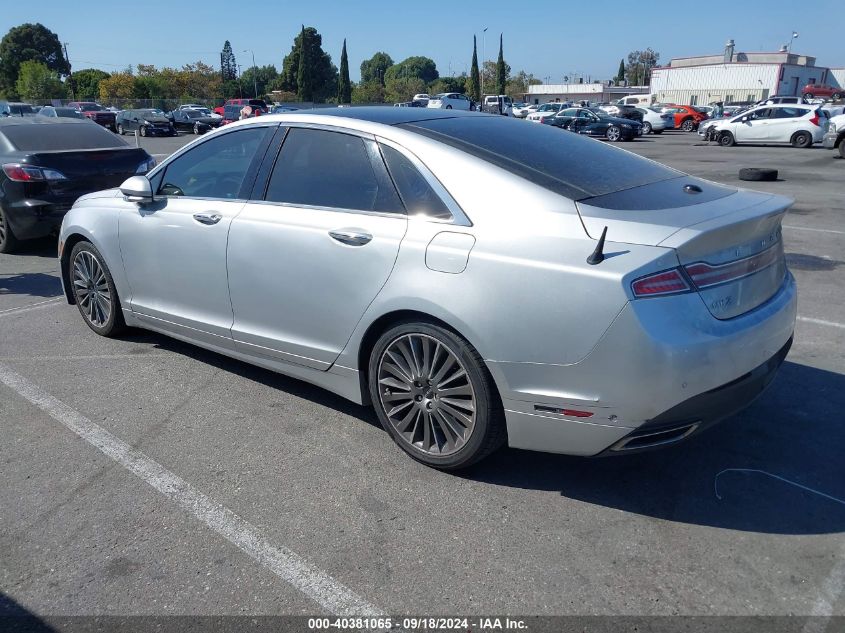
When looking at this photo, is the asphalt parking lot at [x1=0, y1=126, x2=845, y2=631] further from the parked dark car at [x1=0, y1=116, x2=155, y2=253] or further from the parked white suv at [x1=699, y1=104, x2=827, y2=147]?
the parked white suv at [x1=699, y1=104, x2=827, y2=147]

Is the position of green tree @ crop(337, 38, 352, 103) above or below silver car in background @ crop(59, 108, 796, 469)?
above

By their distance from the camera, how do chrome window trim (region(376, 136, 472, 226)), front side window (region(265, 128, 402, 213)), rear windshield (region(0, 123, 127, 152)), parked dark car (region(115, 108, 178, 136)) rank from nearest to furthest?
chrome window trim (region(376, 136, 472, 226))
front side window (region(265, 128, 402, 213))
rear windshield (region(0, 123, 127, 152))
parked dark car (region(115, 108, 178, 136))

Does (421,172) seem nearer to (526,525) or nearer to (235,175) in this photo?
(235,175)

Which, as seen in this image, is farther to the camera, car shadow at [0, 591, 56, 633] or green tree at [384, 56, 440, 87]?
green tree at [384, 56, 440, 87]

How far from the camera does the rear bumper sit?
8.89ft

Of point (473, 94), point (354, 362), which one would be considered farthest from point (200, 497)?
point (473, 94)

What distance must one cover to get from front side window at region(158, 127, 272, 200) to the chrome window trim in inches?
42.7

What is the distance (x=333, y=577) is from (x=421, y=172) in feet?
6.26

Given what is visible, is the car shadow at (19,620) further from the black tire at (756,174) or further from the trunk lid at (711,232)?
the black tire at (756,174)

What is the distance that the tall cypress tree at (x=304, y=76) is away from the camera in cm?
9900

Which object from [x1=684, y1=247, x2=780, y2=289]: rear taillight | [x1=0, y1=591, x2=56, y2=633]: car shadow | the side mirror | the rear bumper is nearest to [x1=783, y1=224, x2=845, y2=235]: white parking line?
[x1=684, y1=247, x2=780, y2=289]: rear taillight

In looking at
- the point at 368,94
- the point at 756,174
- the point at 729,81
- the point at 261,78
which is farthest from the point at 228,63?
the point at 756,174

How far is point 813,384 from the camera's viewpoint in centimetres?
443

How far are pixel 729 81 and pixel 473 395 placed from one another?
8682cm
